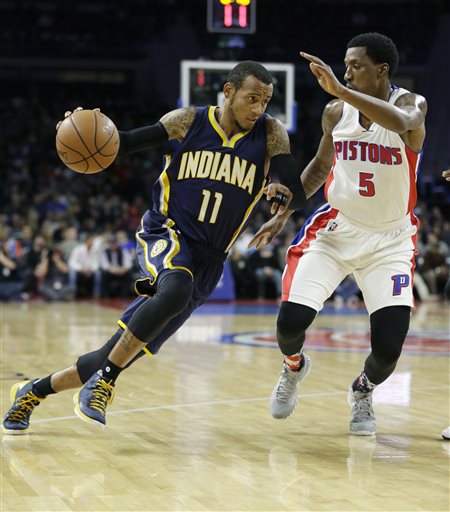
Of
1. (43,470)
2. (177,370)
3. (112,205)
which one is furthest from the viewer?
(112,205)

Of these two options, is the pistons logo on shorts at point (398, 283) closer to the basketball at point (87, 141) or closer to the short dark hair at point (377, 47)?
the short dark hair at point (377, 47)

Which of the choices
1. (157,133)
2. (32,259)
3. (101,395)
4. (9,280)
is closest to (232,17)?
(32,259)

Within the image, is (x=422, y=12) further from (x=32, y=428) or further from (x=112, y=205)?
(x=32, y=428)

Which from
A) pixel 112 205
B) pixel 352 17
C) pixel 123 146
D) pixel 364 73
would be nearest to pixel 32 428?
pixel 123 146

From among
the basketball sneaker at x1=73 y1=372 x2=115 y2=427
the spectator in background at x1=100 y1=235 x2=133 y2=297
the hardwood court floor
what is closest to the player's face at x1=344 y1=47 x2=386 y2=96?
the hardwood court floor

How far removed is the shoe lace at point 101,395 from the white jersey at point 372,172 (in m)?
1.64

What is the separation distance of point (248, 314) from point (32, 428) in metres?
9.52

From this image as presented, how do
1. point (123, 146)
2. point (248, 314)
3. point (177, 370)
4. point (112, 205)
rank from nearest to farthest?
point (123, 146)
point (177, 370)
point (248, 314)
point (112, 205)

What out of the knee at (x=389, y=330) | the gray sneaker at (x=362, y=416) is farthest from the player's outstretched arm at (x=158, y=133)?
the gray sneaker at (x=362, y=416)

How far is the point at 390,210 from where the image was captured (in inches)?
206

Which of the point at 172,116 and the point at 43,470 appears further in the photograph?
the point at 172,116

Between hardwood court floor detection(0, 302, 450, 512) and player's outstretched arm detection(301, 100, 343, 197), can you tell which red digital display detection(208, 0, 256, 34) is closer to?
hardwood court floor detection(0, 302, 450, 512)

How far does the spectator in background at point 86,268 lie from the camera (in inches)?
667

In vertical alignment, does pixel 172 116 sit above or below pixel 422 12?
below
